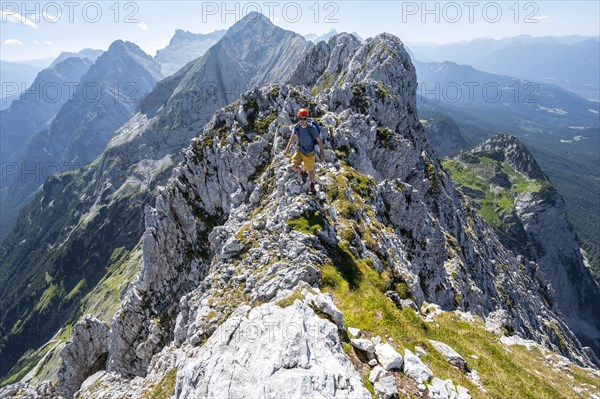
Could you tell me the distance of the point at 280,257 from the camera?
23.3 m

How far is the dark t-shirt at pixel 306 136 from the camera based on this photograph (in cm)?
2392

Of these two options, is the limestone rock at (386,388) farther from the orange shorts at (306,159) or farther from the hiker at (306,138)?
the orange shorts at (306,159)

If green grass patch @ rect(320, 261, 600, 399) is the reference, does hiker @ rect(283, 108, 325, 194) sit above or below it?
above

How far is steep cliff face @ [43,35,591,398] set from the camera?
15.3 meters

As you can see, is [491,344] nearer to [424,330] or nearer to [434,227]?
[424,330]

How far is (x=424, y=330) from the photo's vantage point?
19594mm

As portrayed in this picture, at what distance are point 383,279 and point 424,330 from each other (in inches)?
214

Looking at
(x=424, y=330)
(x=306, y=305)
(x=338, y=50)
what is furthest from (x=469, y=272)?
(x=338, y=50)

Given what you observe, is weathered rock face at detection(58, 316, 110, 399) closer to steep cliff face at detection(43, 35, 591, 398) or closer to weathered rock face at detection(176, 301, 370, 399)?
steep cliff face at detection(43, 35, 591, 398)

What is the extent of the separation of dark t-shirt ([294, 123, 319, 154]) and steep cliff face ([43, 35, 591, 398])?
3.96 m

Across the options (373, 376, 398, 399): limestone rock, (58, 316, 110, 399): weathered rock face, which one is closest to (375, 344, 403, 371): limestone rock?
(373, 376, 398, 399): limestone rock

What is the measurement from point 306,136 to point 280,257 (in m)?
8.30

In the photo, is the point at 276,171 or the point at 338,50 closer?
the point at 276,171

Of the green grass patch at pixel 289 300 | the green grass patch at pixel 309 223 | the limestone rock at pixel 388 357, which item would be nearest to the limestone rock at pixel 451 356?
the limestone rock at pixel 388 357
